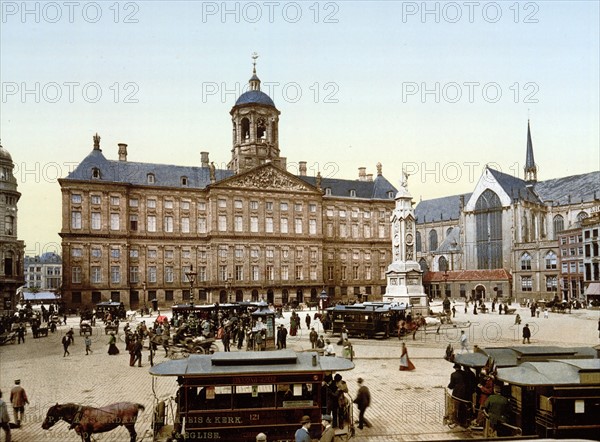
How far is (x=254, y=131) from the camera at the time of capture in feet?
230

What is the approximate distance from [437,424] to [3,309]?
47036mm

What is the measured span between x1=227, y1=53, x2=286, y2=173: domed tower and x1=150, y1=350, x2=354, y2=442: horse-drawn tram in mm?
57728

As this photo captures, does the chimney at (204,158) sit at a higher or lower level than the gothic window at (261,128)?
Result: lower

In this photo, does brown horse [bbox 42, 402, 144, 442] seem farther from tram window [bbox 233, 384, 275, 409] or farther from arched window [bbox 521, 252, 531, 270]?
arched window [bbox 521, 252, 531, 270]

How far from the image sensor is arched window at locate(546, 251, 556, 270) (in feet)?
237

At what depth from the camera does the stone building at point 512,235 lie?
73.9m

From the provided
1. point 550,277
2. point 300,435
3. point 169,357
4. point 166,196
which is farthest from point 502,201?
point 300,435

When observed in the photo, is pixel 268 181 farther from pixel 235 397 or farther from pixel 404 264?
pixel 235 397

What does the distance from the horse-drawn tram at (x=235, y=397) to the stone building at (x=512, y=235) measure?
67383mm

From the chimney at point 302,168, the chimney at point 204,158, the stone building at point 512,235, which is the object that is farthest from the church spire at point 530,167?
the chimney at point 204,158

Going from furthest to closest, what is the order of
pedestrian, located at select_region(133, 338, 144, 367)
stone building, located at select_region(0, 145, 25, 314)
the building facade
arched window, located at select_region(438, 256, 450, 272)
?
the building facade → arched window, located at select_region(438, 256, 450, 272) → stone building, located at select_region(0, 145, 25, 314) → pedestrian, located at select_region(133, 338, 144, 367)

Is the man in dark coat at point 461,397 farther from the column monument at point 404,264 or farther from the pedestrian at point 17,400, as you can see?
the column monument at point 404,264

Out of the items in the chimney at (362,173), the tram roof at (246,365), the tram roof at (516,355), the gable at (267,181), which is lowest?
the tram roof at (516,355)

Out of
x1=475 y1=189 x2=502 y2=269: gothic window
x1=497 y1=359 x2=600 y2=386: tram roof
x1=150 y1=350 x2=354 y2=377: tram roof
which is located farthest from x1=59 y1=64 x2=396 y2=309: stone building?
x1=497 y1=359 x2=600 y2=386: tram roof
